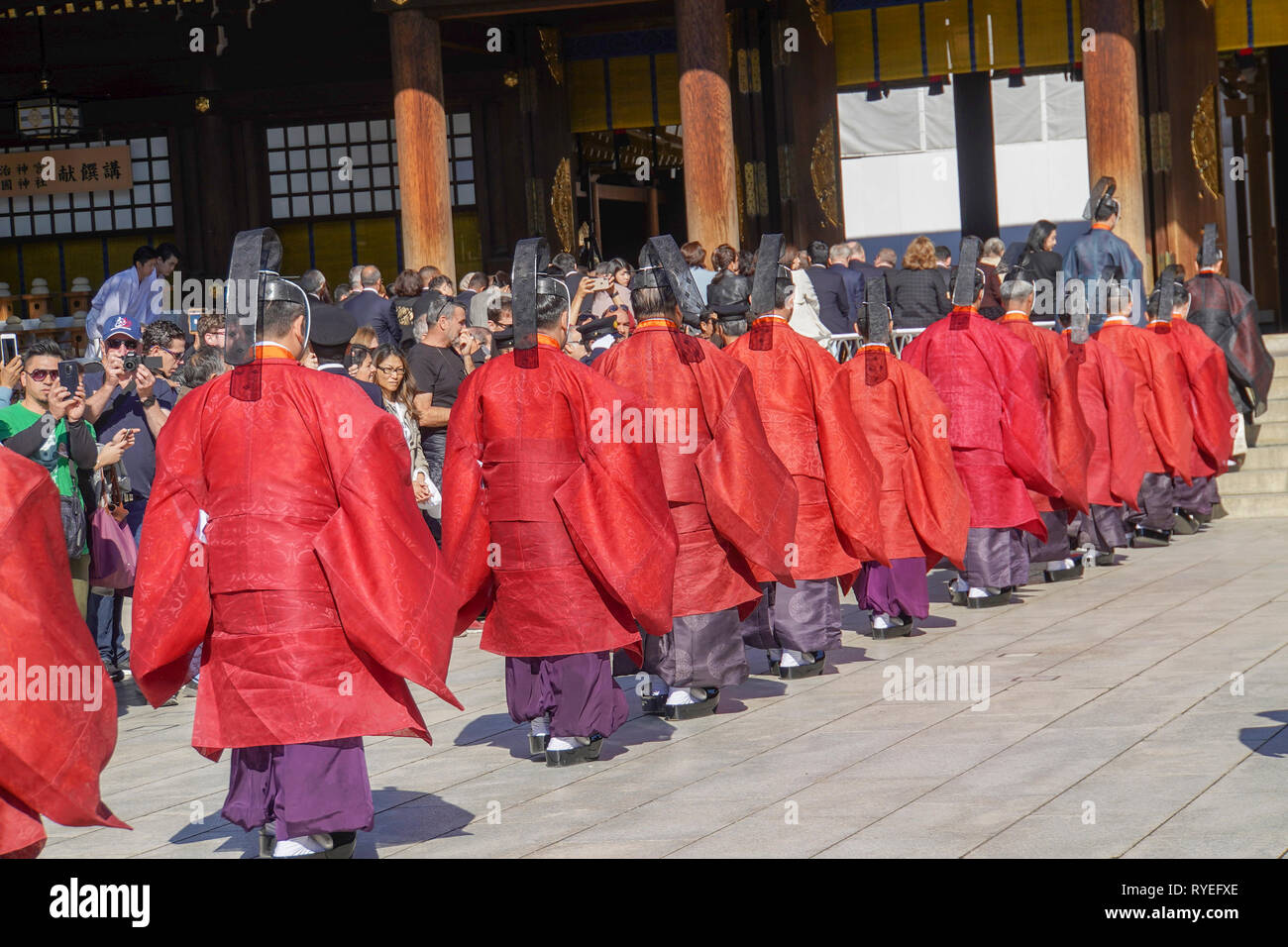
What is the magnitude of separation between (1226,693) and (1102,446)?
180 inches

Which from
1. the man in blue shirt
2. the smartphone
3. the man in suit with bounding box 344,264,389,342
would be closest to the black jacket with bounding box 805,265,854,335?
the man in blue shirt

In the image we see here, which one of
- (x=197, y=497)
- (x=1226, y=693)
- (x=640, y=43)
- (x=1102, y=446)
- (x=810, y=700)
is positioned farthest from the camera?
(x=640, y=43)

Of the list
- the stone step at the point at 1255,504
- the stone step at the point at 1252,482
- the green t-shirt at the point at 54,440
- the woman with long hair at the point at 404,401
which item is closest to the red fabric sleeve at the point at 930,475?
the woman with long hair at the point at 404,401

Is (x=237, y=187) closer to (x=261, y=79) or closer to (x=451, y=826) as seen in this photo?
(x=261, y=79)

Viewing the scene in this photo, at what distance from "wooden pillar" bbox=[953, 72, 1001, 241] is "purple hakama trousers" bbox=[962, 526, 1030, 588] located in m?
9.06

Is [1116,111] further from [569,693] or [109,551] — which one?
[569,693]

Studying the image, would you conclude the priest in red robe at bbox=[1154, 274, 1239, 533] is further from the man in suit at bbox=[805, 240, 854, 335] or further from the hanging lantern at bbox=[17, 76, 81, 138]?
the hanging lantern at bbox=[17, 76, 81, 138]

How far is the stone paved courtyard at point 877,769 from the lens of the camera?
475 centimetres

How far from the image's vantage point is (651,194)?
740 inches

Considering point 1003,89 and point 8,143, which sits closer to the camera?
point 8,143

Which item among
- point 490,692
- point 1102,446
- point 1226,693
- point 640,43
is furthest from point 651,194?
point 1226,693

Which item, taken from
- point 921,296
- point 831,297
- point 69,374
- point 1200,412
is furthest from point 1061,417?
point 69,374

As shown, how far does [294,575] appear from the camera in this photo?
15.8ft

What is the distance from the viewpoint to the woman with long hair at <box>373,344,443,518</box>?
336 inches
